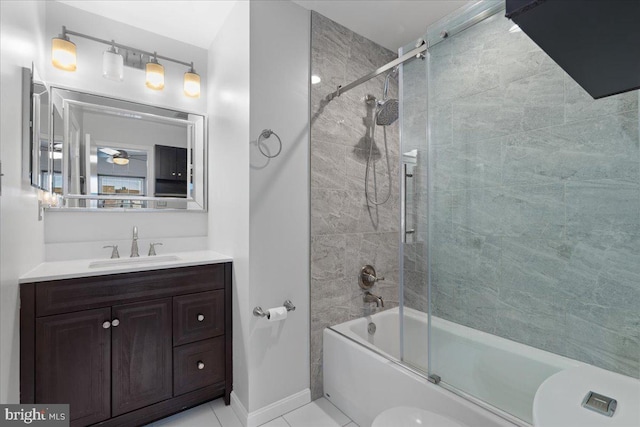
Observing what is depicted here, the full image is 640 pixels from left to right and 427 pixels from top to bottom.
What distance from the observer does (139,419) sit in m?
1.70

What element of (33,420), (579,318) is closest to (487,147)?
(579,318)

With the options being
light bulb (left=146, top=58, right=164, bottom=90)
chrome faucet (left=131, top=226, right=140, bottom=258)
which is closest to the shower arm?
light bulb (left=146, top=58, right=164, bottom=90)

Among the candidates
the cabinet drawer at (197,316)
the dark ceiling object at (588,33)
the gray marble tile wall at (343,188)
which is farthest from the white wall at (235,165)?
the dark ceiling object at (588,33)

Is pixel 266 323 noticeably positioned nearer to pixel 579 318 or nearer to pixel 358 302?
pixel 358 302

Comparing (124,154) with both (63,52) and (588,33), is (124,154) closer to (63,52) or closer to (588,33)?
(63,52)

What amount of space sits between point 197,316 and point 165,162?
3.92 feet

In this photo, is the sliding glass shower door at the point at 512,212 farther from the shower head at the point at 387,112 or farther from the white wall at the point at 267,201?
the white wall at the point at 267,201

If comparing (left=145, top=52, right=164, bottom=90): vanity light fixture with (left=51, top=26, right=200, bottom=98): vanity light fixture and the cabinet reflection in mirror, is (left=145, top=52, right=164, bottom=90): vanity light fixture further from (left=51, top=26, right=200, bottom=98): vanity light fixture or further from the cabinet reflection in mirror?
the cabinet reflection in mirror

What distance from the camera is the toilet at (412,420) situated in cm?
122

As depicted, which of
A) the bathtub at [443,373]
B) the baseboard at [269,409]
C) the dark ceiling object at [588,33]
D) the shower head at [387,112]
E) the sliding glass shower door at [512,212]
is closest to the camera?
the dark ceiling object at [588,33]

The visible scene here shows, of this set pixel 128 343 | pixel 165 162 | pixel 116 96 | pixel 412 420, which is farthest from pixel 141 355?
pixel 116 96

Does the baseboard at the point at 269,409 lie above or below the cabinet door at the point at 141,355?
below

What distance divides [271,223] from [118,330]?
103 centimetres

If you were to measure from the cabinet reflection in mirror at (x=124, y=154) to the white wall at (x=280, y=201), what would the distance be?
0.84 meters
